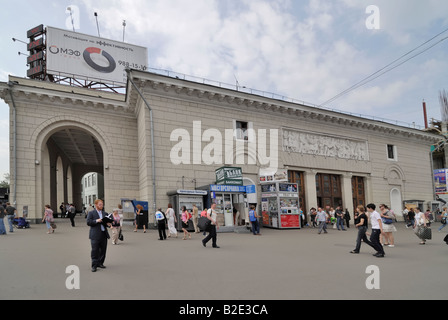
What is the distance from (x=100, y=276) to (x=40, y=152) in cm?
1740

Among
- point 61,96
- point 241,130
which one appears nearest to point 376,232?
point 241,130

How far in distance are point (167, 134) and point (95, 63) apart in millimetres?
11567

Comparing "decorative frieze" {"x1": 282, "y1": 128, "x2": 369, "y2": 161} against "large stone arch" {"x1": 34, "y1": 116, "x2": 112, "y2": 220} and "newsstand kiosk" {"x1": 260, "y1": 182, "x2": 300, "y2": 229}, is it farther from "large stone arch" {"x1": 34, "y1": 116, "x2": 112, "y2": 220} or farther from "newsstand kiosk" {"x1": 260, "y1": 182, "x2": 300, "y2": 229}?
"large stone arch" {"x1": 34, "y1": 116, "x2": 112, "y2": 220}

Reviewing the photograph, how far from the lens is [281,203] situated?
21.2 metres

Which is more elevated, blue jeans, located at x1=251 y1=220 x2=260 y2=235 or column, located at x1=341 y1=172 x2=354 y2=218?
column, located at x1=341 y1=172 x2=354 y2=218

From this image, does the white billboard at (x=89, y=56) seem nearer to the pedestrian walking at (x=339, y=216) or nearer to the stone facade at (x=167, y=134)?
the stone facade at (x=167, y=134)

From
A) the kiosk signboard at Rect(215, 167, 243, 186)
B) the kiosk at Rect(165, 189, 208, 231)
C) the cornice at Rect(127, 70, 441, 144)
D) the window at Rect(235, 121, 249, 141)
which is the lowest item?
the kiosk at Rect(165, 189, 208, 231)

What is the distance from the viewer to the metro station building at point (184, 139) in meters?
20.6

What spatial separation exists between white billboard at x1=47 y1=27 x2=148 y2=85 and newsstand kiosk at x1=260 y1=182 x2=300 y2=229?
47.7 ft

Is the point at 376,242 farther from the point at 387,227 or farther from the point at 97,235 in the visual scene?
the point at 97,235

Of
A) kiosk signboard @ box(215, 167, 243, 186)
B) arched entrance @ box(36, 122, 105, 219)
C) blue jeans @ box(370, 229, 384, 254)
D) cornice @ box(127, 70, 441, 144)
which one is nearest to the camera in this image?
blue jeans @ box(370, 229, 384, 254)

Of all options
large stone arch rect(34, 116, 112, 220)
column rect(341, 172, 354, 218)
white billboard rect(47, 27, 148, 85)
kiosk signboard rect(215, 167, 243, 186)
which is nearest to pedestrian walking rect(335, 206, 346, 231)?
column rect(341, 172, 354, 218)

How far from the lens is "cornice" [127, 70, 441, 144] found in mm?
20781
